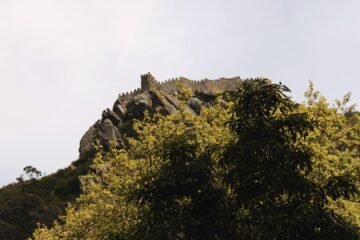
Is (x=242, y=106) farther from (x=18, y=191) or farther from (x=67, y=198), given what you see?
(x=18, y=191)

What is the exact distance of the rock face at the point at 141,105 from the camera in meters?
86.6

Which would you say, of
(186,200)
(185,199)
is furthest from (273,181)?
(185,199)

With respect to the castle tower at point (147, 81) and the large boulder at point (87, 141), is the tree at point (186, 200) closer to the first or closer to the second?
the large boulder at point (87, 141)

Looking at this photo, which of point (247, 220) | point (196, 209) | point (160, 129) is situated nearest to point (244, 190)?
point (247, 220)

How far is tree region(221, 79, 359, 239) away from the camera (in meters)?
17.4

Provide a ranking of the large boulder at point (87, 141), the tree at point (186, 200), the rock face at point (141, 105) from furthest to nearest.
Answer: the large boulder at point (87, 141) < the rock face at point (141, 105) < the tree at point (186, 200)

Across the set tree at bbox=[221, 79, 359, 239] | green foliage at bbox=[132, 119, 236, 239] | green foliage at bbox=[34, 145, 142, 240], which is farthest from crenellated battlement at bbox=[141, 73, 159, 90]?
tree at bbox=[221, 79, 359, 239]

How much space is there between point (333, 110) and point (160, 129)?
769 cm

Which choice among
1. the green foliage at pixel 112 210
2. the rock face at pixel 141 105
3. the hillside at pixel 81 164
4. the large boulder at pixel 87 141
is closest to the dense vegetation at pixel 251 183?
the green foliage at pixel 112 210

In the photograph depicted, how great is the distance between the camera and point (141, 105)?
89.1 m

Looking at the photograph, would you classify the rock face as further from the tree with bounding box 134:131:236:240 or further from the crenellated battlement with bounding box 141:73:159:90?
the tree with bounding box 134:131:236:240

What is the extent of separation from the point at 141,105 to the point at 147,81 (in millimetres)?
17411

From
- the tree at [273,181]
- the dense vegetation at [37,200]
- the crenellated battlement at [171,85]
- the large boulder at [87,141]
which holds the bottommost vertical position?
the tree at [273,181]

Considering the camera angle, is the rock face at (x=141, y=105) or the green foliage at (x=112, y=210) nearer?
the green foliage at (x=112, y=210)
